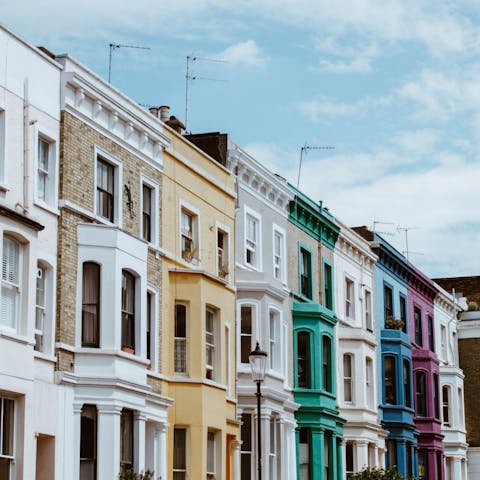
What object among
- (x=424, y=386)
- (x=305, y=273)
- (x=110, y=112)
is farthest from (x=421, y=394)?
(x=110, y=112)

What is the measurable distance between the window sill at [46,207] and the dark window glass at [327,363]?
753 inches

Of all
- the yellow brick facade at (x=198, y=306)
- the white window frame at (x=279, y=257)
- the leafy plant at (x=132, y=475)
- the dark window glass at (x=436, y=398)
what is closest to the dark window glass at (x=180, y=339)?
the yellow brick facade at (x=198, y=306)

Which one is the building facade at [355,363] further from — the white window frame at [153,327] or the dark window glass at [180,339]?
the white window frame at [153,327]

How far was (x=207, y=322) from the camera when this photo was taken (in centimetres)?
→ 3972

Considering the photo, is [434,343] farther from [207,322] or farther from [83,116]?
[83,116]

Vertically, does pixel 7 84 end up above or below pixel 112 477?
above

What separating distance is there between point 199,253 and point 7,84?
1128cm

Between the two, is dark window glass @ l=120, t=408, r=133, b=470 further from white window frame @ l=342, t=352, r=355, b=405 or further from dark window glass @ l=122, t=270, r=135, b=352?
white window frame @ l=342, t=352, r=355, b=405

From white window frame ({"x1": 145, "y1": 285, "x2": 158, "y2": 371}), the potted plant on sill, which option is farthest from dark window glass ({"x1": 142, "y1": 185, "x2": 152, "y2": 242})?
the potted plant on sill

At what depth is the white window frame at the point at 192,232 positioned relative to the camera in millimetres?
39312

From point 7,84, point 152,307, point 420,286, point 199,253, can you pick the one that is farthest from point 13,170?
point 420,286

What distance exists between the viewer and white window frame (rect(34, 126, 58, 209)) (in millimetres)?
31750

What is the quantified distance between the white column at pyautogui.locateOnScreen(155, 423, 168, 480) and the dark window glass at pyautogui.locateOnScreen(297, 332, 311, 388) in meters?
11.7

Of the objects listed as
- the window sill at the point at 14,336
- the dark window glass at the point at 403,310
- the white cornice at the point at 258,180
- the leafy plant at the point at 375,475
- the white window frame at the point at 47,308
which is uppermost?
the white cornice at the point at 258,180
